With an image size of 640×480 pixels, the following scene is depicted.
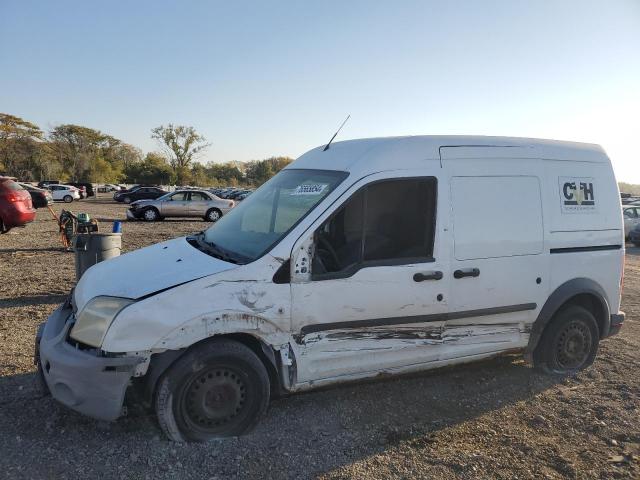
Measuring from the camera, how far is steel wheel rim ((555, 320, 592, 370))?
4.78 m

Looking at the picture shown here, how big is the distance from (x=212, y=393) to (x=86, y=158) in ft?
262

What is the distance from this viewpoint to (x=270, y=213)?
4.08 metres

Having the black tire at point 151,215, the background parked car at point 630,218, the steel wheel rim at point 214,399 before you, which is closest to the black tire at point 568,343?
the steel wheel rim at point 214,399

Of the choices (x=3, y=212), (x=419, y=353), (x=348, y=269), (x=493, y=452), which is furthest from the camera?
(x=3, y=212)

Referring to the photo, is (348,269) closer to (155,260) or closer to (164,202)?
(155,260)

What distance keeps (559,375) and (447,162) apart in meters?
2.38

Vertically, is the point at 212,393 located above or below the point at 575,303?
below

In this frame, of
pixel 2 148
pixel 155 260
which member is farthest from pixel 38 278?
pixel 2 148

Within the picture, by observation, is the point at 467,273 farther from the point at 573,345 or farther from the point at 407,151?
the point at 573,345

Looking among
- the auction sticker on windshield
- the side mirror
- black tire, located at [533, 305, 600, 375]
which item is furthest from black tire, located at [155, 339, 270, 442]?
black tire, located at [533, 305, 600, 375]

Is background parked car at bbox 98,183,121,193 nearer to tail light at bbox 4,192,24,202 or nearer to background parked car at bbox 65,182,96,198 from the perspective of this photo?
background parked car at bbox 65,182,96,198

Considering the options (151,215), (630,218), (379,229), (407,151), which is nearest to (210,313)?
(379,229)

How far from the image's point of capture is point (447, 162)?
161 inches

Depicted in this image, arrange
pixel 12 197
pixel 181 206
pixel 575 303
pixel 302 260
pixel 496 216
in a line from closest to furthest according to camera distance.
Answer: pixel 302 260 < pixel 496 216 < pixel 575 303 < pixel 12 197 < pixel 181 206
